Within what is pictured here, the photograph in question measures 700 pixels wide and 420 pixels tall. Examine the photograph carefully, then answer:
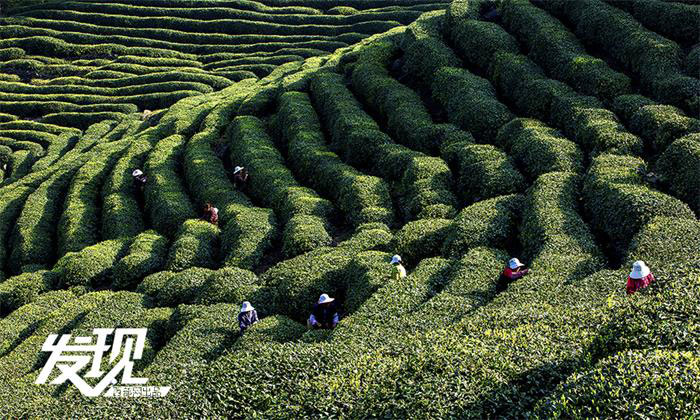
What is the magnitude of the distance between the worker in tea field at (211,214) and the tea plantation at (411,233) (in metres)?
0.58

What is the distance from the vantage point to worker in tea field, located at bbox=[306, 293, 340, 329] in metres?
19.4

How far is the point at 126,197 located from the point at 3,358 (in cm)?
1422

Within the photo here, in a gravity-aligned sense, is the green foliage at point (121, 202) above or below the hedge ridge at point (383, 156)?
→ below

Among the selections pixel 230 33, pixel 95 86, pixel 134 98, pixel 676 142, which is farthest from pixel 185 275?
pixel 230 33

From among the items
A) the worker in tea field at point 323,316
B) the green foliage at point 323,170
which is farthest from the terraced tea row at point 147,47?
the worker in tea field at point 323,316

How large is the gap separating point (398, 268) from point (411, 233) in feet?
10.6

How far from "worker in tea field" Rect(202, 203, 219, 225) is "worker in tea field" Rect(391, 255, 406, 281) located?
11344 mm

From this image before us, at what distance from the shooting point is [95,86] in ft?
224

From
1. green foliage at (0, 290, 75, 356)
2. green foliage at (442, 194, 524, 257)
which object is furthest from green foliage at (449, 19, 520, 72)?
green foliage at (0, 290, 75, 356)

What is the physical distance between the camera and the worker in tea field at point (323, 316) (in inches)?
763

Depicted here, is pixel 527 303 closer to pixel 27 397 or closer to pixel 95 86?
pixel 27 397

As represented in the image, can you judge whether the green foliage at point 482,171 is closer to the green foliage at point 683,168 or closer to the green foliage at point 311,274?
the green foliage at point 311,274

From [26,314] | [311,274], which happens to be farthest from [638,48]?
[26,314]

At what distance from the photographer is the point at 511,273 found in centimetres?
1873
